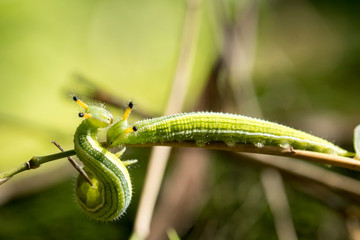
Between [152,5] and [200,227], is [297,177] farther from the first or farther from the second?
[152,5]

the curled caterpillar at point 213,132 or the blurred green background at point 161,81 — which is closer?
the curled caterpillar at point 213,132

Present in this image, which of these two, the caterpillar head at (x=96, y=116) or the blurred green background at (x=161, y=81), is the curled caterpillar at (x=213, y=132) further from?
the blurred green background at (x=161, y=81)

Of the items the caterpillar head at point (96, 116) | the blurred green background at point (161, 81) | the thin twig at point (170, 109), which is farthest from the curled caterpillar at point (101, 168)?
the blurred green background at point (161, 81)

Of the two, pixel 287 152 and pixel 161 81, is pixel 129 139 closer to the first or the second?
pixel 287 152

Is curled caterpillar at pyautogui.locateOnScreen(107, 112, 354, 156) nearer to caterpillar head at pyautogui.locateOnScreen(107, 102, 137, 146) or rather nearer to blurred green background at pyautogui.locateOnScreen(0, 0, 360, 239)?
caterpillar head at pyautogui.locateOnScreen(107, 102, 137, 146)

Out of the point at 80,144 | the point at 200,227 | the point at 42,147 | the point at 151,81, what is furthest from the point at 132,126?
the point at 151,81
